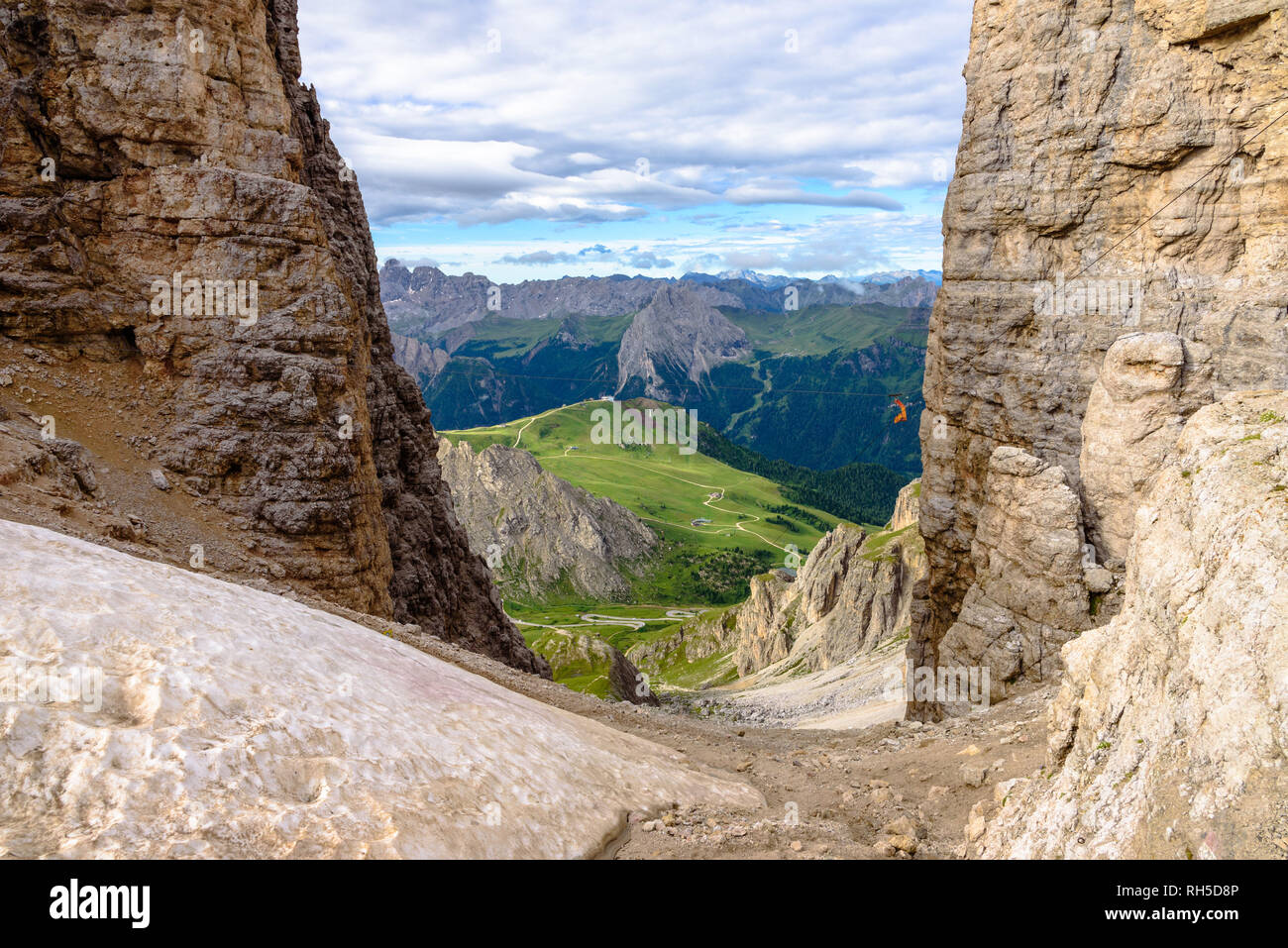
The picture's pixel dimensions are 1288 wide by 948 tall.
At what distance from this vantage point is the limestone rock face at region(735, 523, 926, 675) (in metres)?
93.4

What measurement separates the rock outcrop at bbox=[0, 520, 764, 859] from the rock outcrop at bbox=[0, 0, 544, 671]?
14.7m

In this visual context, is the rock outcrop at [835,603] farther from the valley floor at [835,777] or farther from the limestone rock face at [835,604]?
the valley floor at [835,777]

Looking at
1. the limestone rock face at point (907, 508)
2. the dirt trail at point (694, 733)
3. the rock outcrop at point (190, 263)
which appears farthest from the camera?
the limestone rock face at point (907, 508)

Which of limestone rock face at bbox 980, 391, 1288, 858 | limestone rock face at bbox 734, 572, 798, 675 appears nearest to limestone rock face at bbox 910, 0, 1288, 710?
limestone rock face at bbox 980, 391, 1288, 858

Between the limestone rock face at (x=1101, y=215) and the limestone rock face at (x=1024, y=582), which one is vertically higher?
the limestone rock face at (x=1101, y=215)

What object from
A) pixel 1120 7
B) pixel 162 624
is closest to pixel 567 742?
pixel 162 624

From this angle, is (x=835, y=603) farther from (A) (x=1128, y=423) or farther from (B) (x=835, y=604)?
(A) (x=1128, y=423)

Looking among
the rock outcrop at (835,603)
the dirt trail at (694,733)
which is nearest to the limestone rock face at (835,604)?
the rock outcrop at (835,603)

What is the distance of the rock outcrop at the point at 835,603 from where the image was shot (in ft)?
306

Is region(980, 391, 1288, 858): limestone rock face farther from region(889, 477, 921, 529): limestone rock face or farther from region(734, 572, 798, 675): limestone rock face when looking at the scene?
region(889, 477, 921, 529): limestone rock face

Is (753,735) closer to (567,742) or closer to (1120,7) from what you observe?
(567,742)

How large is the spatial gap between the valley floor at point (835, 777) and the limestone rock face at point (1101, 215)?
12627 millimetres

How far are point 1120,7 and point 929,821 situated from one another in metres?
30.6

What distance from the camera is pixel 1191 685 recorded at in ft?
30.0
